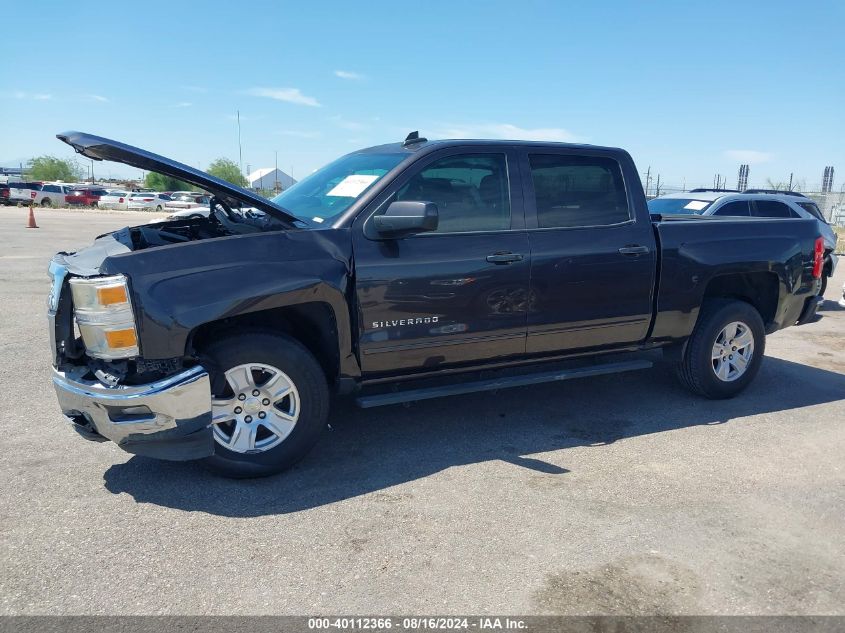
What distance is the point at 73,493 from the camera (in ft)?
11.7

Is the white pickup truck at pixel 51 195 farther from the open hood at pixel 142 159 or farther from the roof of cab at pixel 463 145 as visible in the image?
the open hood at pixel 142 159

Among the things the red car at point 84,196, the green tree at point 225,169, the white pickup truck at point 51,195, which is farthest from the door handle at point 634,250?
the green tree at point 225,169

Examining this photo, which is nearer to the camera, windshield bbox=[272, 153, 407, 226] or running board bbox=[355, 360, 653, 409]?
running board bbox=[355, 360, 653, 409]

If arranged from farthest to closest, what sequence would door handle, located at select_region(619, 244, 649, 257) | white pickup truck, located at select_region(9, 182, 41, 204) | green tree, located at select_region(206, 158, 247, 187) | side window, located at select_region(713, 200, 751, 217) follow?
1. green tree, located at select_region(206, 158, 247, 187)
2. white pickup truck, located at select_region(9, 182, 41, 204)
3. side window, located at select_region(713, 200, 751, 217)
4. door handle, located at select_region(619, 244, 649, 257)

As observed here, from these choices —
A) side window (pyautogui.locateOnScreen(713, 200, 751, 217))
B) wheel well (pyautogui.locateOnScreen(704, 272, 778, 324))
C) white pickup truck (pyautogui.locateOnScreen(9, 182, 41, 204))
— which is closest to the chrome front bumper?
wheel well (pyautogui.locateOnScreen(704, 272, 778, 324))

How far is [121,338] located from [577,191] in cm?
318

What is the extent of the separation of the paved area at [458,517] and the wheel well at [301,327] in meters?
0.67

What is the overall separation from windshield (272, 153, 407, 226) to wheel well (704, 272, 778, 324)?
2894 mm

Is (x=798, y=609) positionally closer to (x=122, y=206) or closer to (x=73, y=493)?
(x=73, y=493)

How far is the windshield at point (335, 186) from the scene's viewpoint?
164 inches

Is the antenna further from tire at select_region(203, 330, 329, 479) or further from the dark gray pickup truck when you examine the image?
tire at select_region(203, 330, 329, 479)

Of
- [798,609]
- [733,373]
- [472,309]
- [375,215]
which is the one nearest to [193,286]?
[375,215]

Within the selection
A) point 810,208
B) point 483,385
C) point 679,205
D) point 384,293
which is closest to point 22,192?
point 679,205

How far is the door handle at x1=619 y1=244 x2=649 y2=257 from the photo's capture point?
4.73 meters
